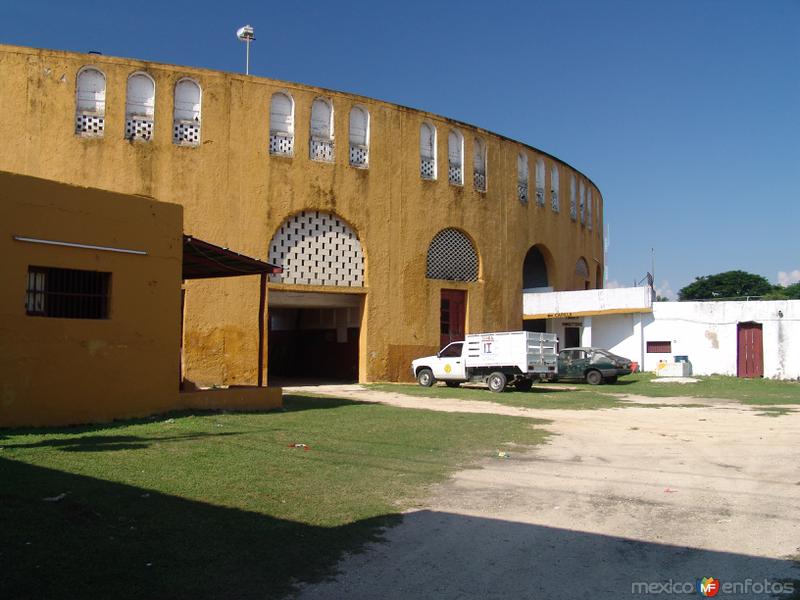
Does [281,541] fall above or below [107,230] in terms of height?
below

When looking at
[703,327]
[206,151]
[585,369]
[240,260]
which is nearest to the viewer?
[240,260]

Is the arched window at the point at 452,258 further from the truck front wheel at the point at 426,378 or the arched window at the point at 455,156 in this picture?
the truck front wheel at the point at 426,378

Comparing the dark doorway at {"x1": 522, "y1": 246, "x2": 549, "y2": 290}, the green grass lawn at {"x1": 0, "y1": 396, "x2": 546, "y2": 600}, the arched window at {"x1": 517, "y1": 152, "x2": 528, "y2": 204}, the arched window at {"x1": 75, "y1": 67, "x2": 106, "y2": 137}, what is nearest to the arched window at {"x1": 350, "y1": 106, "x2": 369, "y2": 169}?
the arched window at {"x1": 517, "y1": 152, "x2": 528, "y2": 204}

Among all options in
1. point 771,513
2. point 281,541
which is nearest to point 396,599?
point 281,541

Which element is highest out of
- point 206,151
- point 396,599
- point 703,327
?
point 206,151

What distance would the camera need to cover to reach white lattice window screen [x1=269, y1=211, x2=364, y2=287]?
2327cm

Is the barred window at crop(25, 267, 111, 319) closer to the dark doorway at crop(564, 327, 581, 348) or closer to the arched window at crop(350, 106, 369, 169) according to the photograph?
the arched window at crop(350, 106, 369, 169)

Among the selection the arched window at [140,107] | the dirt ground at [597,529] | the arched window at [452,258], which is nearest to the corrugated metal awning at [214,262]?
the arched window at [140,107]

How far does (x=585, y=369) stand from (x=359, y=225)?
1001cm

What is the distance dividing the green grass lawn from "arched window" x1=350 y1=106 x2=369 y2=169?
46.2ft

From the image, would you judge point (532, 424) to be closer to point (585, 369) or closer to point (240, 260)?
point (240, 260)

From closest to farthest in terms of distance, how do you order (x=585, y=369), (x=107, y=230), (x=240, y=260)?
1. (x=107, y=230)
2. (x=240, y=260)
3. (x=585, y=369)

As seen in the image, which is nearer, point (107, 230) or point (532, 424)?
point (107, 230)

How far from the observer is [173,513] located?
650cm
